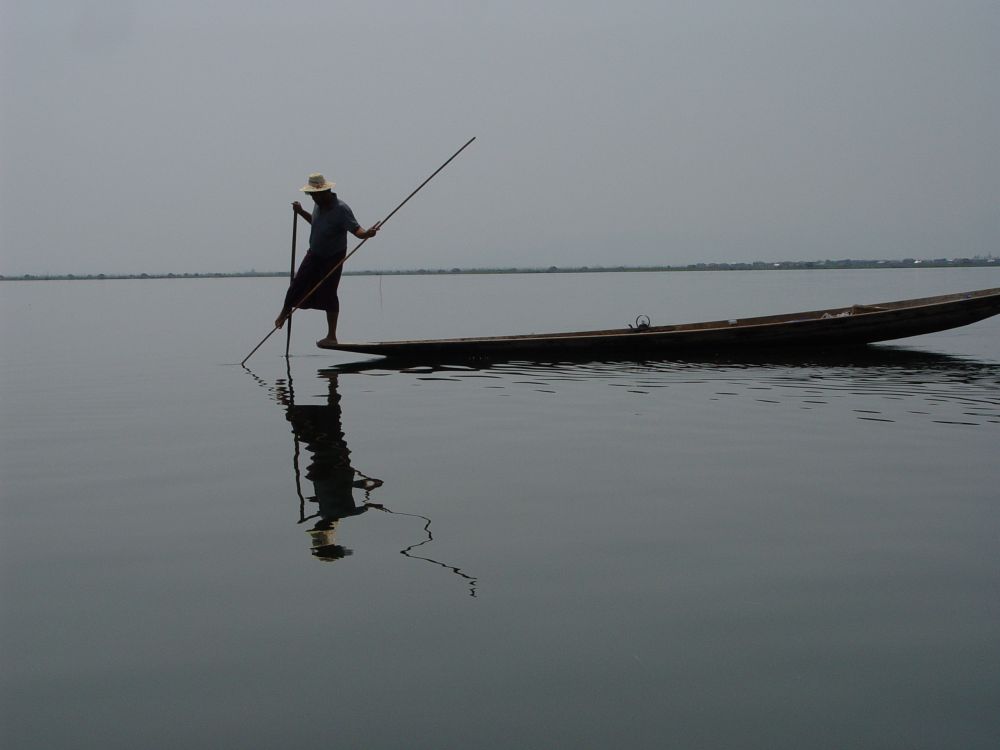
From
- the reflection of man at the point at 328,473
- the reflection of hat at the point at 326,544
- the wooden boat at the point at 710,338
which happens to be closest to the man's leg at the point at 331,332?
the wooden boat at the point at 710,338

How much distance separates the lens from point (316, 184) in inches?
478

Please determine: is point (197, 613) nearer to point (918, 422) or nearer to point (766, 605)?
point (766, 605)

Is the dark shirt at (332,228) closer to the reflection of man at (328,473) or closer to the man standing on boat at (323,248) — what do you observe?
the man standing on boat at (323,248)

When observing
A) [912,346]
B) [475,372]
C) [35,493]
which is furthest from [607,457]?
[912,346]

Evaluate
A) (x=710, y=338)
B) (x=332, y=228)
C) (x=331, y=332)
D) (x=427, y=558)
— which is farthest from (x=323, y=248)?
(x=427, y=558)

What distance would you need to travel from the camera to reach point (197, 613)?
3.58 meters

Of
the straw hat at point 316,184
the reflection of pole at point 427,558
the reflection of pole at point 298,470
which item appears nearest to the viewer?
A: the reflection of pole at point 427,558

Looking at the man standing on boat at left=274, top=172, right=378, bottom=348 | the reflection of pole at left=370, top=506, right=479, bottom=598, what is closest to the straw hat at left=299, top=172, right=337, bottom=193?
the man standing on boat at left=274, top=172, right=378, bottom=348

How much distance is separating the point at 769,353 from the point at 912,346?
175 inches

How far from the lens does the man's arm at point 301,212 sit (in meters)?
12.8

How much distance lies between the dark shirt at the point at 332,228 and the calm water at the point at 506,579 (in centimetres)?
433

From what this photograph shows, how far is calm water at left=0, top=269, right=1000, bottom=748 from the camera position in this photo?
276 cm

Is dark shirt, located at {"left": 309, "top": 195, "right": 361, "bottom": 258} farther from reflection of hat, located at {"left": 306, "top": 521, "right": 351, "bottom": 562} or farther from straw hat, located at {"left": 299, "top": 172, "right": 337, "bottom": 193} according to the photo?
reflection of hat, located at {"left": 306, "top": 521, "right": 351, "bottom": 562}

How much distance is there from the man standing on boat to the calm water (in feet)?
13.9
